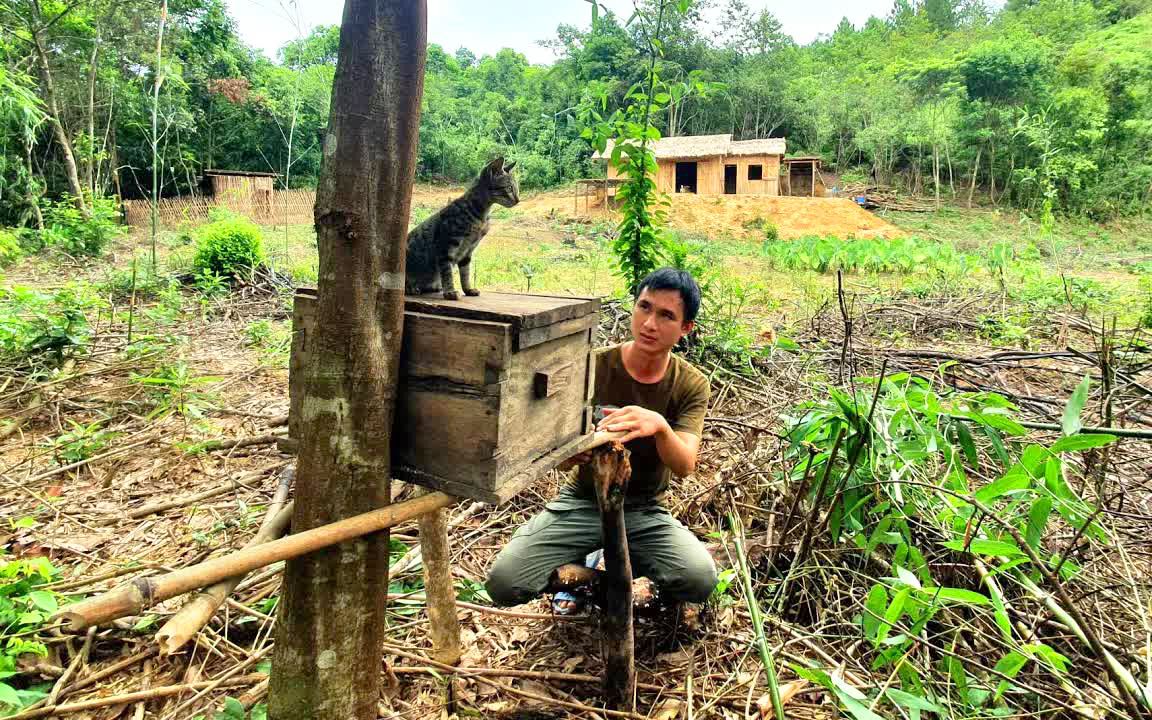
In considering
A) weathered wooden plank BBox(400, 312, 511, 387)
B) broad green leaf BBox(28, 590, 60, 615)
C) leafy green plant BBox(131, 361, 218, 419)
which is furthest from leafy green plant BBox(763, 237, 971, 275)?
broad green leaf BBox(28, 590, 60, 615)

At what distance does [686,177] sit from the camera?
2909 cm

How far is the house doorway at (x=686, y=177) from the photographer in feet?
93.9

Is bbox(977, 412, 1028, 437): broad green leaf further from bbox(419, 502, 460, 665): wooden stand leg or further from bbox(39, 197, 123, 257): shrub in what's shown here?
bbox(39, 197, 123, 257): shrub

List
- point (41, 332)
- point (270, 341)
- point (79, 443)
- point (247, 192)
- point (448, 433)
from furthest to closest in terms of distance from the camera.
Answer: point (247, 192), point (270, 341), point (41, 332), point (79, 443), point (448, 433)

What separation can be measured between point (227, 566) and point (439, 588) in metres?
1.25

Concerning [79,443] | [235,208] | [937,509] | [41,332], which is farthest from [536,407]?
[235,208]

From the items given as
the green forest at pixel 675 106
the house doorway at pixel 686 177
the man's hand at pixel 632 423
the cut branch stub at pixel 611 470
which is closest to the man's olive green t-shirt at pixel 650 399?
the man's hand at pixel 632 423

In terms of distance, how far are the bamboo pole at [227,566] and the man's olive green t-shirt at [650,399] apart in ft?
4.57

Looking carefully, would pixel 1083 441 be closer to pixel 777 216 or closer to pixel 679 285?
pixel 679 285

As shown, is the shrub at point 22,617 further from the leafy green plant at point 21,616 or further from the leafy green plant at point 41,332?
the leafy green plant at point 41,332

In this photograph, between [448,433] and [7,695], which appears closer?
[448,433]

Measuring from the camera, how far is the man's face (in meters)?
2.64

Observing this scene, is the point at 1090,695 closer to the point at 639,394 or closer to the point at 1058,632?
the point at 1058,632

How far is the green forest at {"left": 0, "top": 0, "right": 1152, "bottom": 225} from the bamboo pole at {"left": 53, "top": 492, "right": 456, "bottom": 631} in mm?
6964
